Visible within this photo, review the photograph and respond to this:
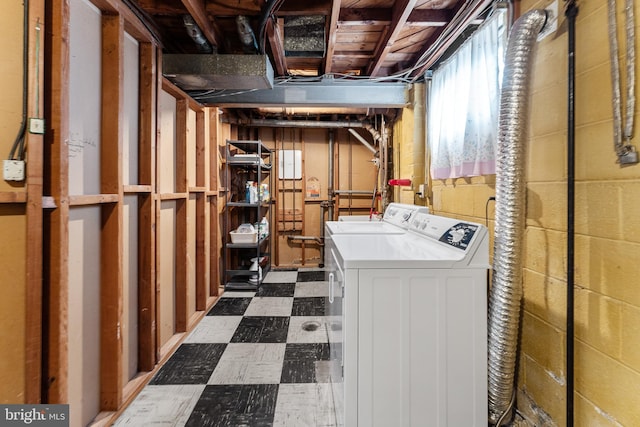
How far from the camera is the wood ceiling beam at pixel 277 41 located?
1.99m

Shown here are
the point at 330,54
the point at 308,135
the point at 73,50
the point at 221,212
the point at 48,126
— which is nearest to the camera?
the point at 48,126

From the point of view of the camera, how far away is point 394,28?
191 cm

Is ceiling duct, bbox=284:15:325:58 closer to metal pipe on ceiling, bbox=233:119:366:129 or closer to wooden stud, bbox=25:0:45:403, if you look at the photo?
wooden stud, bbox=25:0:45:403

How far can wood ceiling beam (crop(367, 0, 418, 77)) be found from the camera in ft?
5.52

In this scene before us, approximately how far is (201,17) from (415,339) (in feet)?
6.94

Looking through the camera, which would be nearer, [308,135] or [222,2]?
[222,2]

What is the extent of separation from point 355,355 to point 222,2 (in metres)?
2.07

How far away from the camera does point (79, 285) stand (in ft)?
4.64

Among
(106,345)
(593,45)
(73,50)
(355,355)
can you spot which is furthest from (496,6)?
(106,345)

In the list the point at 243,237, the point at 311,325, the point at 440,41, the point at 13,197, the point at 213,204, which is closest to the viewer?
the point at 13,197

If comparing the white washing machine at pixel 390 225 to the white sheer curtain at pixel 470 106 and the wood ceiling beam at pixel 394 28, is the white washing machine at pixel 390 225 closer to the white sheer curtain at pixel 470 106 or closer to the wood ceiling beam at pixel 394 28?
the white sheer curtain at pixel 470 106

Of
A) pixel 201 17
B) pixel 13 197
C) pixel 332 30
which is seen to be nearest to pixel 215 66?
pixel 201 17

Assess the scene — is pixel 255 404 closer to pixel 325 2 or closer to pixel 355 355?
pixel 355 355

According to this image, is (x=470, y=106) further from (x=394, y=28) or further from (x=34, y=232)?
(x=34, y=232)
